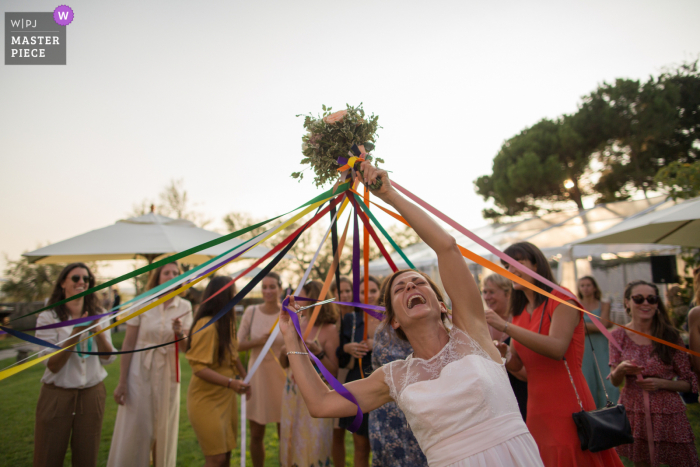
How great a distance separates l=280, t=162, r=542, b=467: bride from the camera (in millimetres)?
1569

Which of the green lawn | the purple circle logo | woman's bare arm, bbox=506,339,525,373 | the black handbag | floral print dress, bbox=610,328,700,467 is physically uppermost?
the purple circle logo

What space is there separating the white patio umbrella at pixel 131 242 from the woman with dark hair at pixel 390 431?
7.76ft

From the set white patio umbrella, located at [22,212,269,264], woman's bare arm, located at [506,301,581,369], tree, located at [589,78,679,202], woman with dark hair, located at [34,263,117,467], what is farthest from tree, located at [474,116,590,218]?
woman with dark hair, located at [34,263,117,467]

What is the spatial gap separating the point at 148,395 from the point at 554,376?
341 centimetres

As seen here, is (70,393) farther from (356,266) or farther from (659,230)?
(659,230)

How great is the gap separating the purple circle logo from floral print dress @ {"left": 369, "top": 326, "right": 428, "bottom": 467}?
5080mm

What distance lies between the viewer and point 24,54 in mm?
4445

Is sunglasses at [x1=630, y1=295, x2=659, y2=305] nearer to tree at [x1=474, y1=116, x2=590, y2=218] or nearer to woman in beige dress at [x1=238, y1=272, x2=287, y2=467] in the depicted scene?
woman in beige dress at [x1=238, y1=272, x2=287, y2=467]

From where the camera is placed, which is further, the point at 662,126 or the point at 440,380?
the point at 662,126

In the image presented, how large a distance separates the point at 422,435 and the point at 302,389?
55cm

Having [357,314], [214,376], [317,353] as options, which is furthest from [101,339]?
[357,314]

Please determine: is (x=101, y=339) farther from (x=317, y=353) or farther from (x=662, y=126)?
(x=662, y=126)

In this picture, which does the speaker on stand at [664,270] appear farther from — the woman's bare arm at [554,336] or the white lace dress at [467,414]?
the white lace dress at [467,414]

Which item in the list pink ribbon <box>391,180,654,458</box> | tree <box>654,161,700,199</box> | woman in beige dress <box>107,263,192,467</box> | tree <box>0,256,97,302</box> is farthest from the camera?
tree <box>0,256,97,302</box>
